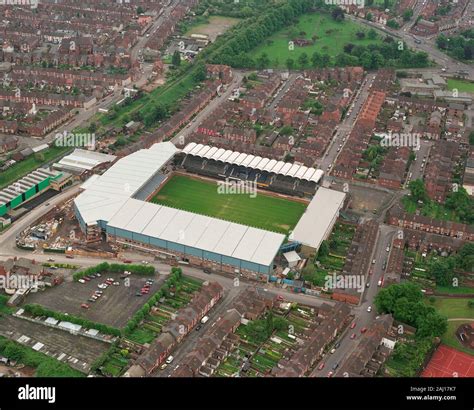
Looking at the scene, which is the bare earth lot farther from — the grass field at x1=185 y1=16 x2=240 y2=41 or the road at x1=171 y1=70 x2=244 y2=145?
the grass field at x1=185 y1=16 x2=240 y2=41

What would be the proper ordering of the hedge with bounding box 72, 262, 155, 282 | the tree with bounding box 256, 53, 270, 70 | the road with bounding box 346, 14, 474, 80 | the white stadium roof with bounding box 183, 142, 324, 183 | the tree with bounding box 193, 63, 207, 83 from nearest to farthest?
the hedge with bounding box 72, 262, 155, 282, the white stadium roof with bounding box 183, 142, 324, 183, the tree with bounding box 193, 63, 207, 83, the tree with bounding box 256, 53, 270, 70, the road with bounding box 346, 14, 474, 80

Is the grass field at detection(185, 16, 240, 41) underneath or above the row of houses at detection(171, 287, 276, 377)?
above

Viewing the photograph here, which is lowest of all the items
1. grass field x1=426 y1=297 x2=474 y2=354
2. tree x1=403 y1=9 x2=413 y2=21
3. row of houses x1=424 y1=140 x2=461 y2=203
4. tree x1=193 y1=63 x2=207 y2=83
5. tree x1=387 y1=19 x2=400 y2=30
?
grass field x1=426 y1=297 x2=474 y2=354

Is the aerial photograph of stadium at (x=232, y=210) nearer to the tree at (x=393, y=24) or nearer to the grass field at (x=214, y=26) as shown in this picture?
the grass field at (x=214, y=26)

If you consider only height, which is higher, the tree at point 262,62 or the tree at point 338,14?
the tree at point 338,14

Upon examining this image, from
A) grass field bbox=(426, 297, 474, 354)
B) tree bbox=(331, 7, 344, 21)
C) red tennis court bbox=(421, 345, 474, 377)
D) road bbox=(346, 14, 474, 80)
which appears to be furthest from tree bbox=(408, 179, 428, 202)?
tree bbox=(331, 7, 344, 21)

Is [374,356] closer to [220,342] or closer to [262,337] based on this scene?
[262,337]

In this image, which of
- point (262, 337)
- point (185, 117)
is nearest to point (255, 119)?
point (185, 117)

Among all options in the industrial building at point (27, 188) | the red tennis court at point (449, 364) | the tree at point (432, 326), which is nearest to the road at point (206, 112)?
the industrial building at point (27, 188)
